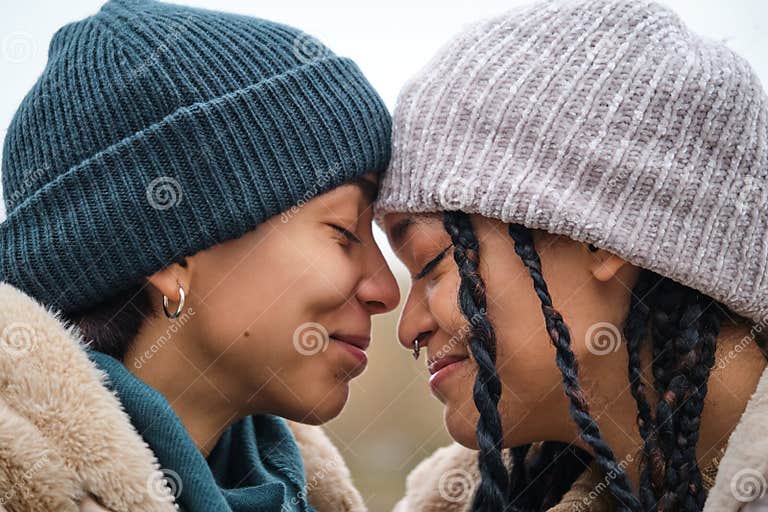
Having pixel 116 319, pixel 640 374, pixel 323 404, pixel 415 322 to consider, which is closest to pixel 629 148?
pixel 640 374

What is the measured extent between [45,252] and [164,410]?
490mm

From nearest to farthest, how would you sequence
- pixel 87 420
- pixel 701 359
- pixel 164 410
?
1. pixel 87 420
2. pixel 164 410
3. pixel 701 359

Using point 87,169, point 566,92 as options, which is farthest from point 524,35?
point 87,169

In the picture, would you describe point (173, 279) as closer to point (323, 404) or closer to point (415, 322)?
point (323, 404)

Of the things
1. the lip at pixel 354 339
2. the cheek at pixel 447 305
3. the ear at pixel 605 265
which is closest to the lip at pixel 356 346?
the lip at pixel 354 339

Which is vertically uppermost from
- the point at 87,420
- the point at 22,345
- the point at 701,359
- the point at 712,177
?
the point at 712,177

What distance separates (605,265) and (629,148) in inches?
11.0

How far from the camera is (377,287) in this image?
220cm

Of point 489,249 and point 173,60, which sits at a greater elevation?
point 173,60

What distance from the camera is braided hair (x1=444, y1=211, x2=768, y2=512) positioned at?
1.88 meters

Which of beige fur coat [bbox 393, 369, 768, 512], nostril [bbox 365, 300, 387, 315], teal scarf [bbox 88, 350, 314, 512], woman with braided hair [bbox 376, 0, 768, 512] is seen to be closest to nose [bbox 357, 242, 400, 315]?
nostril [bbox 365, 300, 387, 315]

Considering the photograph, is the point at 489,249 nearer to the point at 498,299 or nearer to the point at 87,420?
Answer: the point at 498,299

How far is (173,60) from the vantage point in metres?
1.99

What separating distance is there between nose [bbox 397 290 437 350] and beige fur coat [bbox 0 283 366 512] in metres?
0.81
